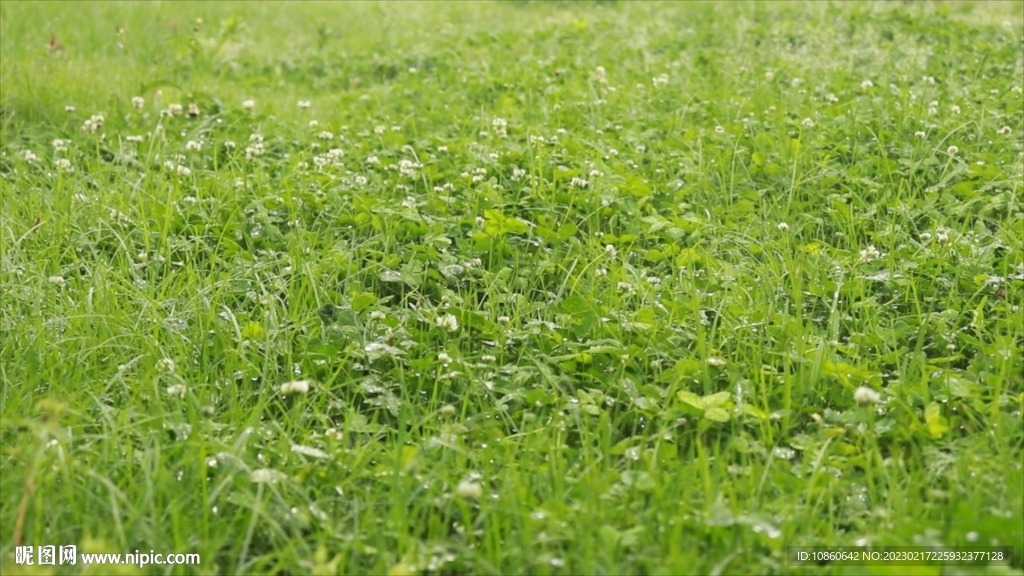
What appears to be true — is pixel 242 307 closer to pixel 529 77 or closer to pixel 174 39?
pixel 529 77

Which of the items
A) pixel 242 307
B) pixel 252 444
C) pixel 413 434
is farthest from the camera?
pixel 242 307

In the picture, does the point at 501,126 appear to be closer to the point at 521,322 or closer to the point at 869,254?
the point at 521,322

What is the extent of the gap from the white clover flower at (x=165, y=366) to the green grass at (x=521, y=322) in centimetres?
5

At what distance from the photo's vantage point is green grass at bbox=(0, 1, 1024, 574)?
229 centimetres

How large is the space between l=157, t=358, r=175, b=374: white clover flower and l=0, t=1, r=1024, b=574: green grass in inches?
1.9

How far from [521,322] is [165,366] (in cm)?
110

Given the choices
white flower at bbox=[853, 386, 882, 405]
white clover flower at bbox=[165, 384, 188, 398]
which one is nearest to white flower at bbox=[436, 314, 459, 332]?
white clover flower at bbox=[165, 384, 188, 398]

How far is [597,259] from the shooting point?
3631 millimetres

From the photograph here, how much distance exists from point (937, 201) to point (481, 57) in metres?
4.01

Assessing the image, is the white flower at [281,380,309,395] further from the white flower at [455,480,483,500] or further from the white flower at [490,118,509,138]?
the white flower at [490,118,509,138]

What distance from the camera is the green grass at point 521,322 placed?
7.50 ft

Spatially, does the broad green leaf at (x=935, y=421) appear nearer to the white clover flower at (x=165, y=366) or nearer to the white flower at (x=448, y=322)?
the white flower at (x=448, y=322)

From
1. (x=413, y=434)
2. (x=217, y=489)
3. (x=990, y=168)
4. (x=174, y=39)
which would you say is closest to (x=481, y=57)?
(x=174, y=39)

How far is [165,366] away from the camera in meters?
2.89
